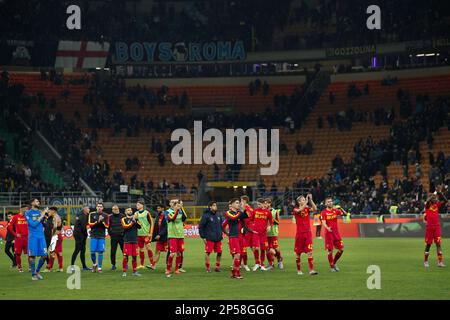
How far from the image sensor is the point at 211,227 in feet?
104

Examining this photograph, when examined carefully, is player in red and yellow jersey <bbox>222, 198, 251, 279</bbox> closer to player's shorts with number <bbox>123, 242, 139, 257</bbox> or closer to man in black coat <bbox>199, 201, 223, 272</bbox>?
man in black coat <bbox>199, 201, 223, 272</bbox>

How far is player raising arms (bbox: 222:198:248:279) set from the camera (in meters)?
30.4

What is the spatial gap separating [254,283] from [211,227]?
3.58m

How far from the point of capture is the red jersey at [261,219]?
32.8m

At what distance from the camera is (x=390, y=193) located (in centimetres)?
5984

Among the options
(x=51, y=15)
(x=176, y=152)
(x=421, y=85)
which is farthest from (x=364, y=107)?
(x=51, y=15)

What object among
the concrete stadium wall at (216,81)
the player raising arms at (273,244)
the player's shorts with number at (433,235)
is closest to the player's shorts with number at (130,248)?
the player raising arms at (273,244)

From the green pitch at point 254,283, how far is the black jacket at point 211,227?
4.06ft

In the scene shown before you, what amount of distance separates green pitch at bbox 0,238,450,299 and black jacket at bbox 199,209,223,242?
4.06 feet

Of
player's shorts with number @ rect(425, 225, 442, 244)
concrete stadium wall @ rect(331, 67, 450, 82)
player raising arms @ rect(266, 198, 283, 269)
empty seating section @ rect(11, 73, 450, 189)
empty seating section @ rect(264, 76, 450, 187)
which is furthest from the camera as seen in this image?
concrete stadium wall @ rect(331, 67, 450, 82)

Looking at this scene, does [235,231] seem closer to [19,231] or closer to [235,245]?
[235,245]

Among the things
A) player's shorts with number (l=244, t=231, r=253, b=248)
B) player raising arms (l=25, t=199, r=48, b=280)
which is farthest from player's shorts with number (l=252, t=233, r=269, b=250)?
player raising arms (l=25, t=199, r=48, b=280)

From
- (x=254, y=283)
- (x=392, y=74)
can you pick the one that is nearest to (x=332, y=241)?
(x=254, y=283)

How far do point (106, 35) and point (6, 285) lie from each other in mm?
45877
